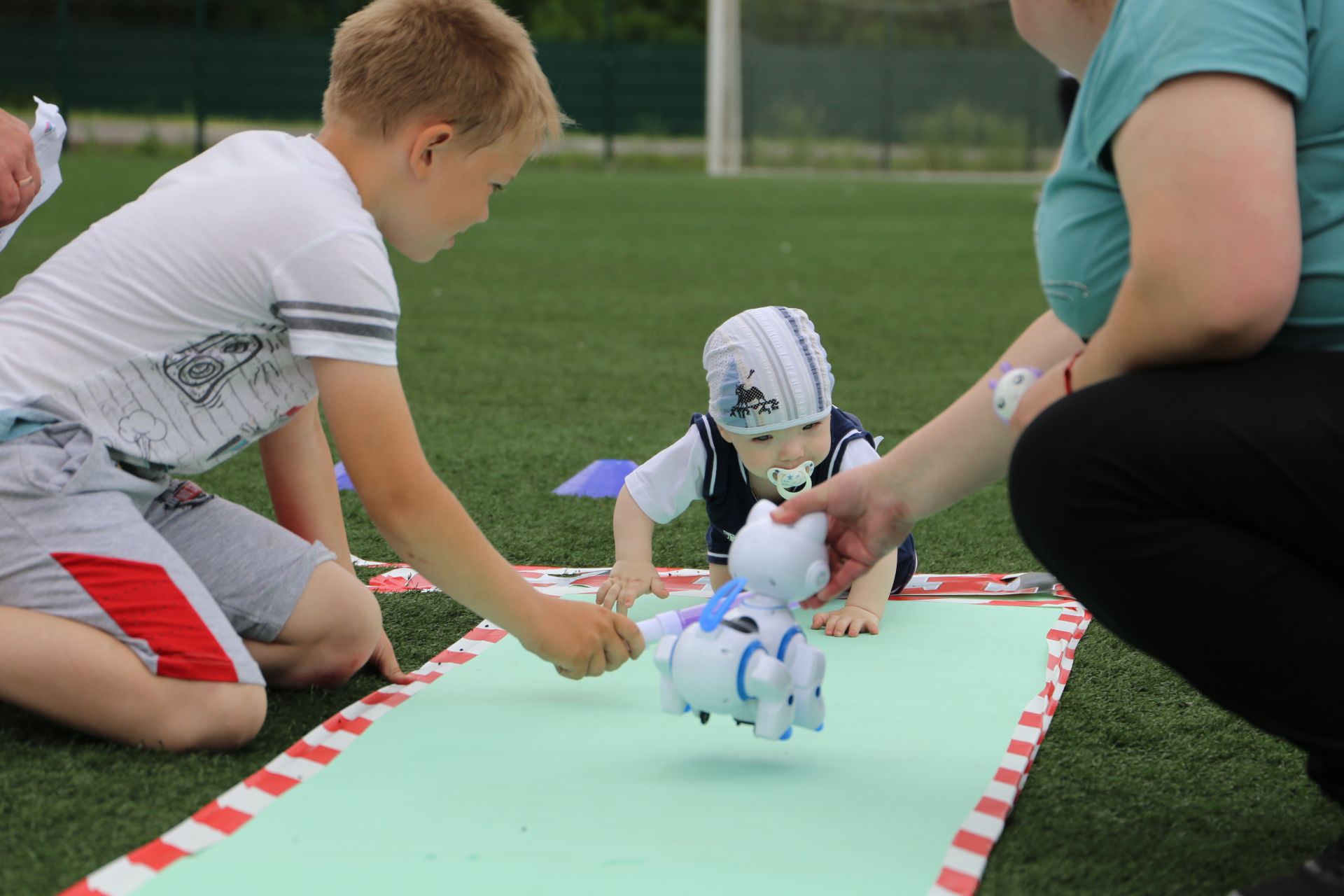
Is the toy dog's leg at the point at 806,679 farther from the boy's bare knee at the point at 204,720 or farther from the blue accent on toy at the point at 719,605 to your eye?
the boy's bare knee at the point at 204,720

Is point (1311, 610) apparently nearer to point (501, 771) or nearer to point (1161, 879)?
point (1161, 879)

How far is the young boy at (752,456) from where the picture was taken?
7.07 ft

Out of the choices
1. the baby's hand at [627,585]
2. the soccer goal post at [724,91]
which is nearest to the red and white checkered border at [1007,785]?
the baby's hand at [627,585]

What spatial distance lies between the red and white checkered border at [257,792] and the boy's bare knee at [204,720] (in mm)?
61

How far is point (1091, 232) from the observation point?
1.27 metres

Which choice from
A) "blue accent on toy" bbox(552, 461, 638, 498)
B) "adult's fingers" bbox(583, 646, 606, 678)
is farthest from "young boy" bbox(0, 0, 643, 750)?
"blue accent on toy" bbox(552, 461, 638, 498)

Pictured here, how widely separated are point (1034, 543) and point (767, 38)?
616 inches

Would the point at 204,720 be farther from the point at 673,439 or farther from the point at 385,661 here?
the point at 673,439

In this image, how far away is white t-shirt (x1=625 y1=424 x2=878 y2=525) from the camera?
2.26m

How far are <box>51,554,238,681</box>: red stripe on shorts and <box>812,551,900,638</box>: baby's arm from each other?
2.88 ft

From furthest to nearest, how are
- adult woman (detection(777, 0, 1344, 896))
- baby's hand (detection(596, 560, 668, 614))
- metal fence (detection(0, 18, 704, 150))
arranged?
metal fence (detection(0, 18, 704, 150)), baby's hand (detection(596, 560, 668, 614)), adult woman (detection(777, 0, 1344, 896))

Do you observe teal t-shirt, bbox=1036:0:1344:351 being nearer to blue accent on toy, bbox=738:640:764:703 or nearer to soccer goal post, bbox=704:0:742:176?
blue accent on toy, bbox=738:640:764:703

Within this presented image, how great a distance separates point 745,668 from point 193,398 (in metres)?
0.72

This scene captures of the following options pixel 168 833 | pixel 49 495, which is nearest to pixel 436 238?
pixel 49 495
